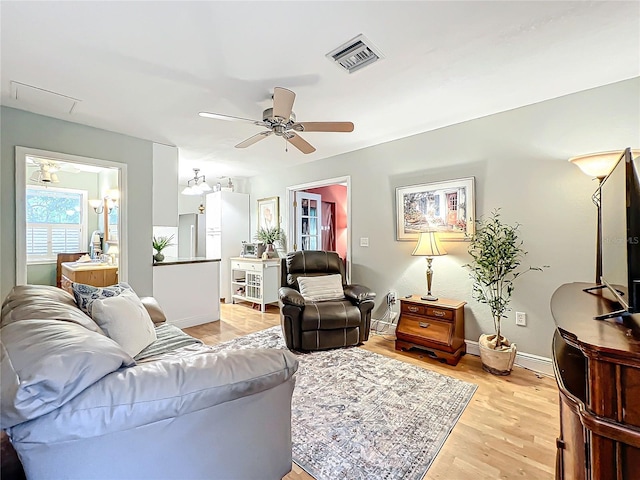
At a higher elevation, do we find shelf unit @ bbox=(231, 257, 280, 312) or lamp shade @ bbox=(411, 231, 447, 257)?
lamp shade @ bbox=(411, 231, 447, 257)

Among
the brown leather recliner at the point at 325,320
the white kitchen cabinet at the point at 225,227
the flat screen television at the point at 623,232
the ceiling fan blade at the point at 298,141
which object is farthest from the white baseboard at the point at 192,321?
the flat screen television at the point at 623,232

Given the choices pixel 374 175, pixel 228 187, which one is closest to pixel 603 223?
pixel 374 175

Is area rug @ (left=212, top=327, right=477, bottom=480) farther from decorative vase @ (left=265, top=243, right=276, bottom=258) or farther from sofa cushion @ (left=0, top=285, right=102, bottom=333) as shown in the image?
decorative vase @ (left=265, top=243, right=276, bottom=258)

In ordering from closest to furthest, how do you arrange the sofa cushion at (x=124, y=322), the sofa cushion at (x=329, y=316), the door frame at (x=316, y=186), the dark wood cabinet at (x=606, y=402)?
the dark wood cabinet at (x=606, y=402)
the sofa cushion at (x=124, y=322)
the sofa cushion at (x=329, y=316)
the door frame at (x=316, y=186)

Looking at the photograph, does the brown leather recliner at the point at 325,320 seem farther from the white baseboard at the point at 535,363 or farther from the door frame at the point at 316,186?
the white baseboard at the point at 535,363

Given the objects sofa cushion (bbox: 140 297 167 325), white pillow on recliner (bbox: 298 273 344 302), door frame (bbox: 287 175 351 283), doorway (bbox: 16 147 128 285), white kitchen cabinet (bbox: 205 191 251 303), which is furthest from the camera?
white kitchen cabinet (bbox: 205 191 251 303)

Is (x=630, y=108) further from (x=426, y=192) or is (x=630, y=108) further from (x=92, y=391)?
(x=92, y=391)

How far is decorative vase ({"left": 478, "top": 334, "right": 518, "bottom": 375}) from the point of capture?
2584mm

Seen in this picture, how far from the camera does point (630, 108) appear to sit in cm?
229

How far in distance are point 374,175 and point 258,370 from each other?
10.7 ft

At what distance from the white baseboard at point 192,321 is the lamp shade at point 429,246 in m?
3.07

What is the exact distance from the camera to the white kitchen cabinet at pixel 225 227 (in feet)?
18.0

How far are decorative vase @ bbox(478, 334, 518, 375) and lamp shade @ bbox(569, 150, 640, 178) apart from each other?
1.54 meters

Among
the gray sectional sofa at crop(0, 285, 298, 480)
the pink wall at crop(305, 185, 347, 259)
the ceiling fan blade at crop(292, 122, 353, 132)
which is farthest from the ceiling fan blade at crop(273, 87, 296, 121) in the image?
the pink wall at crop(305, 185, 347, 259)
